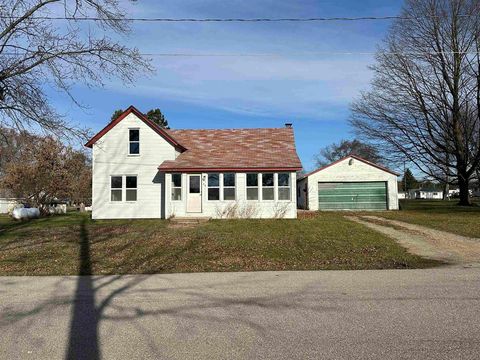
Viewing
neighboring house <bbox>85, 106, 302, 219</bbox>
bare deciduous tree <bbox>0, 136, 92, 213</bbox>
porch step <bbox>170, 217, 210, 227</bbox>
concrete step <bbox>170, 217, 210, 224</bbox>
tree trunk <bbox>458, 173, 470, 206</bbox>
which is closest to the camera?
porch step <bbox>170, 217, 210, 227</bbox>

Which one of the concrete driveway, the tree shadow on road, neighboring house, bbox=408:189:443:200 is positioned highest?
neighboring house, bbox=408:189:443:200

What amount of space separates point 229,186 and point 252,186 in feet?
4.18

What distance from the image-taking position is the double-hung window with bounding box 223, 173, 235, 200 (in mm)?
24250

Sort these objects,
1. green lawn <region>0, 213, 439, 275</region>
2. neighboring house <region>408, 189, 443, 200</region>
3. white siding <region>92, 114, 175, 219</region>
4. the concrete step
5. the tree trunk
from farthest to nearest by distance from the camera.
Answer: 1. neighboring house <region>408, 189, 443, 200</region>
2. the tree trunk
3. white siding <region>92, 114, 175, 219</region>
4. the concrete step
5. green lawn <region>0, 213, 439, 275</region>

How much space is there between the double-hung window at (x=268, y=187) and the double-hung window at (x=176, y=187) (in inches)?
183

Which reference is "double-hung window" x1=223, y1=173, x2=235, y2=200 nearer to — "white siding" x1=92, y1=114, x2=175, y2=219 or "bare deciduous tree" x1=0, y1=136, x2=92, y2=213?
"white siding" x1=92, y1=114, x2=175, y2=219

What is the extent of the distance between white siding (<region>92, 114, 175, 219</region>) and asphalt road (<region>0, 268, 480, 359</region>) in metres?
16.5

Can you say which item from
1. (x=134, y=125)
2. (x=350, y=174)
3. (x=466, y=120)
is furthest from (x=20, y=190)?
(x=466, y=120)

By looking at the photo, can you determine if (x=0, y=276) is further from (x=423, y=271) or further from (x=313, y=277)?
(x=423, y=271)

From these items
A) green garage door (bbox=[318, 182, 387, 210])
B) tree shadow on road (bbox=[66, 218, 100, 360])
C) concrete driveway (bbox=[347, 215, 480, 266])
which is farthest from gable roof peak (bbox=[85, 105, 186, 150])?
tree shadow on road (bbox=[66, 218, 100, 360])

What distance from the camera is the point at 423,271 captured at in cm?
916

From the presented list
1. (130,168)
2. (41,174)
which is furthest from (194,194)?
(41,174)

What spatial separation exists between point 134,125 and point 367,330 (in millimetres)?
22412

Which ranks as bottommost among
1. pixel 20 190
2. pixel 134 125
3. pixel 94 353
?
pixel 94 353
